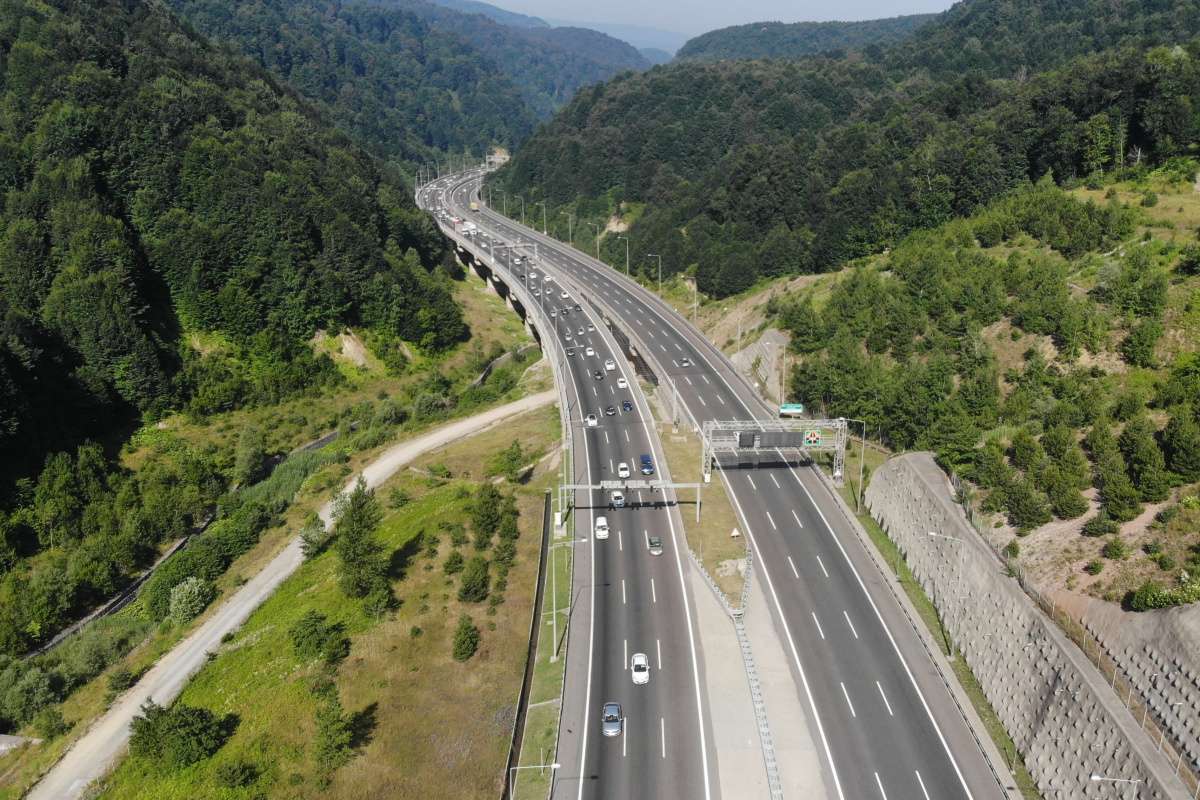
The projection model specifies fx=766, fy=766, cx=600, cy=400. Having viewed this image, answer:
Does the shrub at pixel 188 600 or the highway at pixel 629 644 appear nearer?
the highway at pixel 629 644

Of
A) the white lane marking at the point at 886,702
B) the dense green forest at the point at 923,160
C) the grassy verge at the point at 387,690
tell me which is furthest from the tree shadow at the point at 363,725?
the dense green forest at the point at 923,160

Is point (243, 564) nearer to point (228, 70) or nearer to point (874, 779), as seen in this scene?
point (874, 779)

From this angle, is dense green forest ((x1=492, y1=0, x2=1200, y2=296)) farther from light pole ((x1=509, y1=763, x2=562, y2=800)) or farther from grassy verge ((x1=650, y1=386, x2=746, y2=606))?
light pole ((x1=509, y1=763, x2=562, y2=800))

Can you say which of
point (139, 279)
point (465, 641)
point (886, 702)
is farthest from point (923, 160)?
point (139, 279)

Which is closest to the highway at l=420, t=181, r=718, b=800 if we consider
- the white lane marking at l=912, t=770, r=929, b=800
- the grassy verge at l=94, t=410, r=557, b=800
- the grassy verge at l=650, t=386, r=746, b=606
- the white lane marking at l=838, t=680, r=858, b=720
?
the grassy verge at l=650, t=386, r=746, b=606

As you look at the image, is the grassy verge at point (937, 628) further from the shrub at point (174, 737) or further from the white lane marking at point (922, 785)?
the shrub at point (174, 737)

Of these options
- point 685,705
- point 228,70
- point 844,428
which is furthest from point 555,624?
point 228,70

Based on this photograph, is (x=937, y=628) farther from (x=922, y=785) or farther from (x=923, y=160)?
(x=923, y=160)
